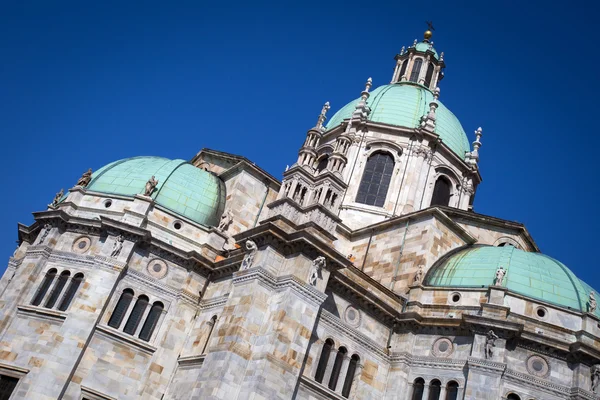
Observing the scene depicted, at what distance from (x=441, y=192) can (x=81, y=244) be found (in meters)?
22.7

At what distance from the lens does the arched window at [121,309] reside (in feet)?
96.0

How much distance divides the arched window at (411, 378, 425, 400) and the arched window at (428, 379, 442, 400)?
386 mm

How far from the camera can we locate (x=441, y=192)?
42.4m

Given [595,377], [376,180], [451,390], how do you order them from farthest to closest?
1. [376,180]
2. [451,390]
3. [595,377]

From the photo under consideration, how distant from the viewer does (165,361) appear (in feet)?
95.5

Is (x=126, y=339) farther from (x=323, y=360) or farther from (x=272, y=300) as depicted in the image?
(x=323, y=360)

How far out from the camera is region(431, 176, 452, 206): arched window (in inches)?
1649

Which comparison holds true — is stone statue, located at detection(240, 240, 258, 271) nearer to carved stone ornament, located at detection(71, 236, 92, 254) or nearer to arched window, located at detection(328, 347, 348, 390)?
arched window, located at detection(328, 347, 348, 390)

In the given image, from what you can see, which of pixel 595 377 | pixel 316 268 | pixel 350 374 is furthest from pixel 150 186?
pixel 595 377

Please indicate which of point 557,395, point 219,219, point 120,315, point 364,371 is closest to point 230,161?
point 219,219

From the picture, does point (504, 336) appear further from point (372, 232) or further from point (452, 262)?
point (372, 232)

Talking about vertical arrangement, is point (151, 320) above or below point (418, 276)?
below

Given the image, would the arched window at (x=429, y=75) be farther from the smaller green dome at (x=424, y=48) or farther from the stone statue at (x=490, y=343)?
the stone statue at (x=490, y=343)

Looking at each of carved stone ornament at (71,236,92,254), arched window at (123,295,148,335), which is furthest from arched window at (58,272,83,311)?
arched window at (123,295,148,335)
